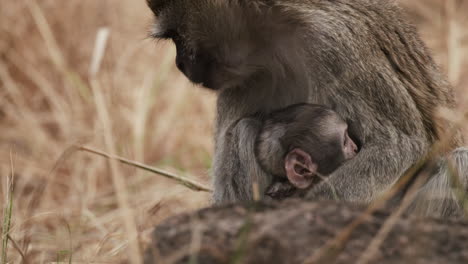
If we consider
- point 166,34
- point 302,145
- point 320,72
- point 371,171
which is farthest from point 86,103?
point 371,171

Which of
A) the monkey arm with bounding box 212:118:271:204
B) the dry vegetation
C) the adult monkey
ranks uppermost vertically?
the adult monkey

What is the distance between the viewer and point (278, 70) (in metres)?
4.27

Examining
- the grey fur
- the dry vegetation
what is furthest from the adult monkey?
the dry vegetation

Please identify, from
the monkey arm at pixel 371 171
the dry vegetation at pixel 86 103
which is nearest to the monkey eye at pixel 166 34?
the monkey arm at pixel 371 171

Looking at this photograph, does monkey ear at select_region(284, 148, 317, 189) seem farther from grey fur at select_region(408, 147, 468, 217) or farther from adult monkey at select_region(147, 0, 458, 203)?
grey fur at select_region(408, 147, 468, 217)

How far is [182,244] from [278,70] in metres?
2.02

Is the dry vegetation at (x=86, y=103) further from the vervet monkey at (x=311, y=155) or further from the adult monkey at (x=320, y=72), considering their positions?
the vervet monkey at (x=311, y=155)

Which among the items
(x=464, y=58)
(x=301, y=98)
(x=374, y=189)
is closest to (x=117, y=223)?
(x=301, y=98)

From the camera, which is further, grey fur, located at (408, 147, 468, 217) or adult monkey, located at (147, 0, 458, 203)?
adult monkey, located at (147, 0, 458, 203)

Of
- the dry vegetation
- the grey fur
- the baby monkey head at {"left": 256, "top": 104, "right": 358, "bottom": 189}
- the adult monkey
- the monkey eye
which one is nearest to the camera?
the grey fur

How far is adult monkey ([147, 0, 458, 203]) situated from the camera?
12.8 feet

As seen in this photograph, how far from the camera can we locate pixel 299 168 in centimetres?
409

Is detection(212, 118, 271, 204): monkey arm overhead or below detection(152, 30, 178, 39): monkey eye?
below

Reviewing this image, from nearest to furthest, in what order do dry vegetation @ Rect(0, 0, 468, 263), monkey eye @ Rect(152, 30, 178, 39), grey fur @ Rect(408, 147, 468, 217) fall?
grey fur @ Rect(408, 147, 468, 217)
monkey eye @ Rect(152, 30, 178, 39)
dry vegetation @ Rect(0, 0, 468, 263)
